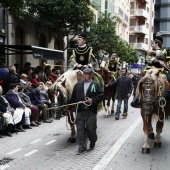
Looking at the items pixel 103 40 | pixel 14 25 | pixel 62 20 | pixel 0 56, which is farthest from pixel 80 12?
pixel 103 40

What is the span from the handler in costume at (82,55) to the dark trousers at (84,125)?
224 cm

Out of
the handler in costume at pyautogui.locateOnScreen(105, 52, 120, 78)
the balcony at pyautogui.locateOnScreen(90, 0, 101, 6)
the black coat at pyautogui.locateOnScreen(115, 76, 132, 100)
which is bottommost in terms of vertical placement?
the black coat at pyautogui.locateOnScreen(115, 76, 132, 100)

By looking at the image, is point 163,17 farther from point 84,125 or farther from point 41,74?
point 84,125

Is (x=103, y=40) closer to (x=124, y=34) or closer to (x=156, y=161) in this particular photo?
(x=156, y=161)

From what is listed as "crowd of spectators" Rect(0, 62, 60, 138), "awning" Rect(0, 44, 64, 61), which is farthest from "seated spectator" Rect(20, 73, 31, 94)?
"awning" Rect(0, 44, 64, 61)

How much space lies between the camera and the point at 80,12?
20.7 m

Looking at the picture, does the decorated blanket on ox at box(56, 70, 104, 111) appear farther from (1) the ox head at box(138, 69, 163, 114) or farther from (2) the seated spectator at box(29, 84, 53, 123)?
(2) the seated spectator at box(29, 84, 53, 123)

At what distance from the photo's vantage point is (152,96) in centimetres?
786

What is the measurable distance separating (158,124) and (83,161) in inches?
89.2

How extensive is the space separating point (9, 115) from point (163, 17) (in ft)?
245

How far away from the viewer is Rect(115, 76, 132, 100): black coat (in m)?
14.5

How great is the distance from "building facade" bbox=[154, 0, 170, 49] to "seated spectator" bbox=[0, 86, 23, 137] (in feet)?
229

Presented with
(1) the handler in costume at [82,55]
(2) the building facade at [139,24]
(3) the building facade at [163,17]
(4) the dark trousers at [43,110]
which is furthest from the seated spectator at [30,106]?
(3) the building facade at [163,17]

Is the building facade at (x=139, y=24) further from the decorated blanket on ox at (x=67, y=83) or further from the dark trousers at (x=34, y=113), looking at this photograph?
the decorated blanket on ox at (x=67, y=83)
